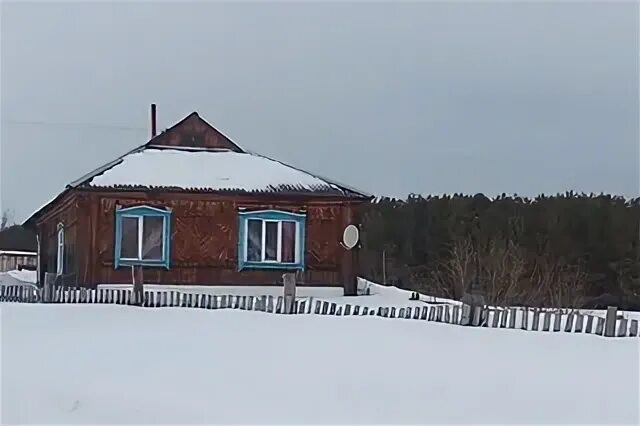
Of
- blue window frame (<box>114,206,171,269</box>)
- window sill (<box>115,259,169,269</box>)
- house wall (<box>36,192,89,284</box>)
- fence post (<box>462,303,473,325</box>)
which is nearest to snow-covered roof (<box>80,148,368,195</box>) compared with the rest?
blue window frame (<box>114,206,171,269</box>)

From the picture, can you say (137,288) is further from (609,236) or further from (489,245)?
(609,236)

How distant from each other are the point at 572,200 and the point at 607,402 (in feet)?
81.4

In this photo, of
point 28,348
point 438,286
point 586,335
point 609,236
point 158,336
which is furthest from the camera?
point 609,236

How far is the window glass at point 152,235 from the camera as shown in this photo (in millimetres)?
22203

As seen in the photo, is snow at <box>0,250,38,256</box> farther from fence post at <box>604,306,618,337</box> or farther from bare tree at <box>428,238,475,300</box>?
fence post at <box>604,306,618,337</box>

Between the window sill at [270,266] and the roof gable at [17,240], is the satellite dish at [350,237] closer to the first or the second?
the window sill at [270,266]

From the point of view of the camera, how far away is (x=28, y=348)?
36.1 feet

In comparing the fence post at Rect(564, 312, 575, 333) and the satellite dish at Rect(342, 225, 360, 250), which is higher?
the satellite dish at Rect(342, 225, 360, 250)

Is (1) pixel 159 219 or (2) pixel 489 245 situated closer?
(1) pixel 159 219

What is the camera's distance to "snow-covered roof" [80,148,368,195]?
73.0 feet

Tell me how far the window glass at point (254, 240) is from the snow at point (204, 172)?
83cm

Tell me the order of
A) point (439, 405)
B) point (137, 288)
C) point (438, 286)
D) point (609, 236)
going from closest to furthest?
point (439, 405)
point (137, 288)
point (438, 286)
point (609, 236)

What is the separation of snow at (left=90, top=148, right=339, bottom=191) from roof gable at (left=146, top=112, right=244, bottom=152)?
0.36m

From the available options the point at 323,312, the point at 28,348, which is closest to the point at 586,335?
the point at 323,312
